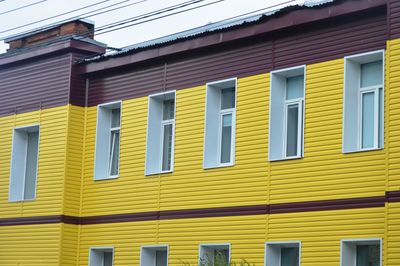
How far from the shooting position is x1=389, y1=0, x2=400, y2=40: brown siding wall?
720 inches

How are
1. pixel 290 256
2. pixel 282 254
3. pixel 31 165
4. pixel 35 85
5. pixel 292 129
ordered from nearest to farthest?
pixel 290 256 < pixel 282 254 < pixel 292 129 < pixel 35 85 < pixel 31 165

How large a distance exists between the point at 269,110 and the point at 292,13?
2183 mm

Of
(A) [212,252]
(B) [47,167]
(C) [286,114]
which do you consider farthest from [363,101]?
(B) [47,167]

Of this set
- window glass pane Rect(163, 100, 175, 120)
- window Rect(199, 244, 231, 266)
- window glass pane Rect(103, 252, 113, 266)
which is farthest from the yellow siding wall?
window Rect(199, 244, 231, 266)

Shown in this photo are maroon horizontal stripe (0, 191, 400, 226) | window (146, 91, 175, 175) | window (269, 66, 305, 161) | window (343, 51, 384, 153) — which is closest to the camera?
maroon horizontal stripe (0, 191, 400, 226)

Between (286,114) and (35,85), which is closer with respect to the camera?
(286,114)

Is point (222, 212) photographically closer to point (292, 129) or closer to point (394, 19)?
point (292, 129)

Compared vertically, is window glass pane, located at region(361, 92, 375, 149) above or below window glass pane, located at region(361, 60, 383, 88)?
below

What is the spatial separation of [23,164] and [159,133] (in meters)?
5.08

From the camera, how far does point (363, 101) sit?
1969cm

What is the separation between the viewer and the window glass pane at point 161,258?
23.8 metres

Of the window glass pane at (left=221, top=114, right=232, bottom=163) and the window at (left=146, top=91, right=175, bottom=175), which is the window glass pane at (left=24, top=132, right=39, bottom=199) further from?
the window glass pane at (left=221, top=114, right=232, bottom=163)

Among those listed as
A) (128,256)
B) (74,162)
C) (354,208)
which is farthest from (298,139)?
(74,162)

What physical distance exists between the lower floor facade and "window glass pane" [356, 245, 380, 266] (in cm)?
7
